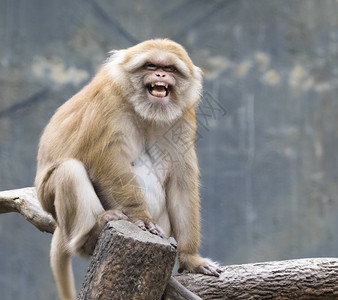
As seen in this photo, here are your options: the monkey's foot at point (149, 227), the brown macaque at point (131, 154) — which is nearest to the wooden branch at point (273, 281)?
the brown macaque at point (131, 154)

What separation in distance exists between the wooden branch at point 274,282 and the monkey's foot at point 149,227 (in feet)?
1.72

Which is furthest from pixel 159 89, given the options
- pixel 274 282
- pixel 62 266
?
pixel 62 266

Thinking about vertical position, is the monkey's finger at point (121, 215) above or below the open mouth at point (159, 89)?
below

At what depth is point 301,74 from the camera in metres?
10.1

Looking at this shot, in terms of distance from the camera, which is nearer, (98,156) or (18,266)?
(98,156)

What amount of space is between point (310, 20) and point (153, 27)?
2791 millimetres

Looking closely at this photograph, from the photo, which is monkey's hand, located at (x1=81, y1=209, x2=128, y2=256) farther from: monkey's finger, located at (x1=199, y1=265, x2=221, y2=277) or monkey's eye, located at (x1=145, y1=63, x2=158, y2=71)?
monkey's eye, located at (x1=145, y1=63, x2=158, y2=71)

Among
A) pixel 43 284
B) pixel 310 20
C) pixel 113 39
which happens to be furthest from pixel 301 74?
pixel 43 284

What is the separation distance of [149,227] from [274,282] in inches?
41.1

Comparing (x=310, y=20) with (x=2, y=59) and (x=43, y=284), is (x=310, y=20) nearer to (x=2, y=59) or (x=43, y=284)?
(x=2, y=59)

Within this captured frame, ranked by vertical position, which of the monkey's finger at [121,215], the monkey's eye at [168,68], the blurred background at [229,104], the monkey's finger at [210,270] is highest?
the blurred background at [229,104]

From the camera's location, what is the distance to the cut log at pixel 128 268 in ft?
11.5

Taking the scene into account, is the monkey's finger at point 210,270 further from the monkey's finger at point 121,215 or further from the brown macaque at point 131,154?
the monkey's finger at point 121,215

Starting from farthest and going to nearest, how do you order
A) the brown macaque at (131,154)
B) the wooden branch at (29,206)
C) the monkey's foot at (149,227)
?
the wooden branch at (29,206) < the brown macaque at (131,154) < the monkey's foot at (149,227)
